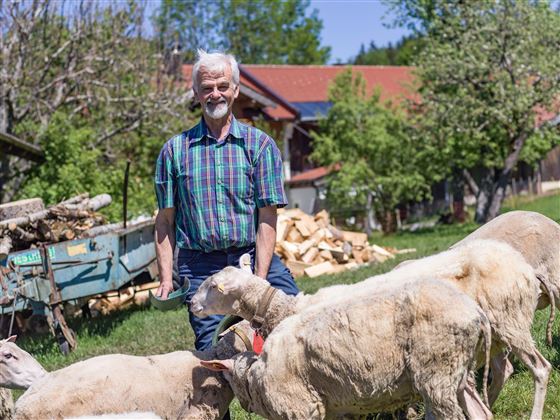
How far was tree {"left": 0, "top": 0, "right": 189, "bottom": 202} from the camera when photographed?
1848 centimetres

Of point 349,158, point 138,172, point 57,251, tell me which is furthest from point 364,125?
point 57,251

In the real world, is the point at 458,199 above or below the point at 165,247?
below

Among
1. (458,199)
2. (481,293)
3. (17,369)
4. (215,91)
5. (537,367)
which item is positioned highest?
(215,91)

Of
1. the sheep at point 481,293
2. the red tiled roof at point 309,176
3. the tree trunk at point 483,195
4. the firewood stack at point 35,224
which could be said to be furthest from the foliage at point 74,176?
the red tiled roof at point 309,176

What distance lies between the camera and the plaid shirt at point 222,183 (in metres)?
4.99

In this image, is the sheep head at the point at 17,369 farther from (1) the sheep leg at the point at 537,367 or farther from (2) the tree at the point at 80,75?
(2) the tree at the point at 80,75

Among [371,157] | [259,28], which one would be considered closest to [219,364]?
[371,157]

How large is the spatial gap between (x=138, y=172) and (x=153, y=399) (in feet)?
53.4

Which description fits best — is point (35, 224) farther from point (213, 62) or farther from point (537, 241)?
point (537, 241)

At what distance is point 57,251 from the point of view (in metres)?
9.96

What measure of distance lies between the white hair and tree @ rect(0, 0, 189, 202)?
13618 mm

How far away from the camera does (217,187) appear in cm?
498

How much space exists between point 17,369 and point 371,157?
23.4 metres

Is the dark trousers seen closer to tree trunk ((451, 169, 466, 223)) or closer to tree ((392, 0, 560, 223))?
tree ((392, 0, 560, 223))
